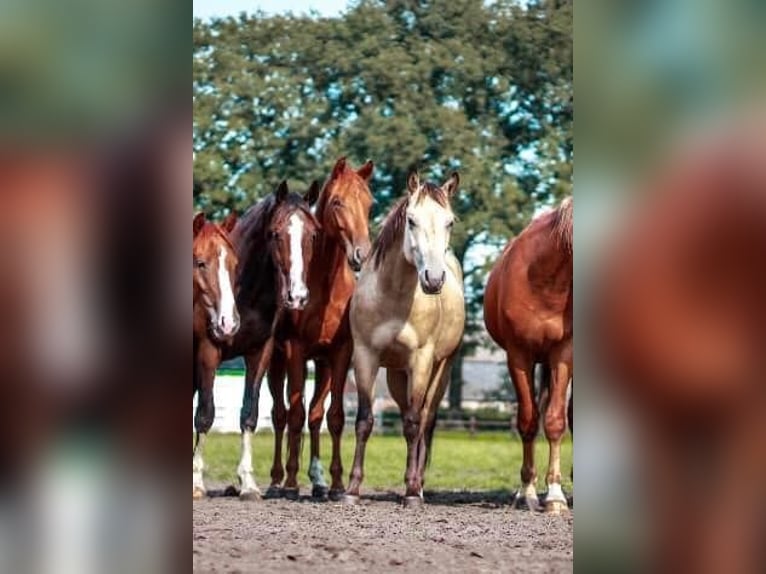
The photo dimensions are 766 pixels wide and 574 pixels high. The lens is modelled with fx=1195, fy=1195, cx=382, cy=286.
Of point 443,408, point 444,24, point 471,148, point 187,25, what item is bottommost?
point 443,408

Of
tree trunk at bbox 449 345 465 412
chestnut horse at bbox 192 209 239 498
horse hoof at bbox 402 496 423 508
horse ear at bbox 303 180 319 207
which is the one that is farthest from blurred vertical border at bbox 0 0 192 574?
tree trunk at bbox 449 345 465 412

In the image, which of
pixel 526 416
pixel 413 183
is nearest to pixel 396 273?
pixel 413 183

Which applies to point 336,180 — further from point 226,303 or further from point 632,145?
point 632,145

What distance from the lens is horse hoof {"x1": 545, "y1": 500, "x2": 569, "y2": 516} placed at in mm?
5846

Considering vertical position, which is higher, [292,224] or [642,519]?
[292,224]

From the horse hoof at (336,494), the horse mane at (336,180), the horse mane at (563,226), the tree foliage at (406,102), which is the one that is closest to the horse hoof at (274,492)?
the horse hoof at (336,494)

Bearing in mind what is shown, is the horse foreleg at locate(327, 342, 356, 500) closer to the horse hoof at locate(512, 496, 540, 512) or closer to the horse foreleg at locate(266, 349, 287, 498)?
the horse foreleg at locate(266, 349, 287, 498)

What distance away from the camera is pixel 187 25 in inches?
72.3

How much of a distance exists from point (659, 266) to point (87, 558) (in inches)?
38.9

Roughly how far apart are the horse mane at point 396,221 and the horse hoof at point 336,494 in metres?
1.28

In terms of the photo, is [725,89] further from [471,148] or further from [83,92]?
[471,148]

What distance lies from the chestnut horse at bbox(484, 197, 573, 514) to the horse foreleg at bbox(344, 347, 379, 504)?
0.75 meters

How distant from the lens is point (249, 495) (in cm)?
626

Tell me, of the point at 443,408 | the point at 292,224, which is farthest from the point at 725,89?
the point at 443,408
